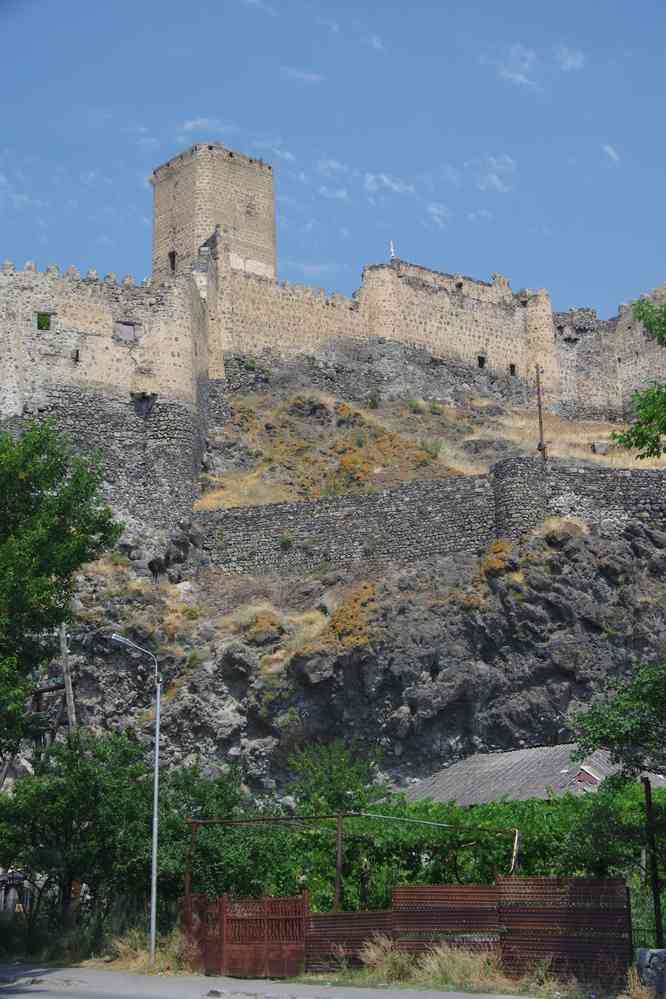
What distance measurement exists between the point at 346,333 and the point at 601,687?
24.0 metres

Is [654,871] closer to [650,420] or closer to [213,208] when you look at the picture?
[650,420]

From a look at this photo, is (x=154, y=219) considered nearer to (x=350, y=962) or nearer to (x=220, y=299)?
(x=220, y=299)

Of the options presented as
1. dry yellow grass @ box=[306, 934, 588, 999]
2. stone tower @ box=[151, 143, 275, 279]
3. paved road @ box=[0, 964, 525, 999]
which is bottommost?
paved road @ box=[0, 964, 525, 999]

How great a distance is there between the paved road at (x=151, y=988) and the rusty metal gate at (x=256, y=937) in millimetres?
425

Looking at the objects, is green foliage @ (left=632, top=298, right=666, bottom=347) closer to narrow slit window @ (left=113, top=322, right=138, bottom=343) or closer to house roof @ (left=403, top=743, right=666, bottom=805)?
house roof @ (left=403, top=743, right=666, bottom=805)

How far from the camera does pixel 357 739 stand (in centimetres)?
3997

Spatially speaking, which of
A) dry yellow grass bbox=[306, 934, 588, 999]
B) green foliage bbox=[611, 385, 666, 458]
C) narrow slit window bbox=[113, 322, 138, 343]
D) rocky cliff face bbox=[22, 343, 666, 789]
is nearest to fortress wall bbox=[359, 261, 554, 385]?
narrow slit window bbox=[113, 322, 138, 343]

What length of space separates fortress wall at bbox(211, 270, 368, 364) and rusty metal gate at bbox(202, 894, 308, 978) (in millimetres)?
30033

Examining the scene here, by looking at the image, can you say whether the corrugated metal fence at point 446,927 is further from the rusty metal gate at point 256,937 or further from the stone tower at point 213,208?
the stone tower at point 213,208

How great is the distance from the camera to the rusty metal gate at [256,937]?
2583 centimetres

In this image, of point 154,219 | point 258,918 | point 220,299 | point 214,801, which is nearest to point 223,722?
point 214,801

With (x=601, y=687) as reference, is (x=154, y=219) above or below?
above

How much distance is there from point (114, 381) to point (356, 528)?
9.71 meters

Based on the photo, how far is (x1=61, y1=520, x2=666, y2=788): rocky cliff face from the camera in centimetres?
3947
